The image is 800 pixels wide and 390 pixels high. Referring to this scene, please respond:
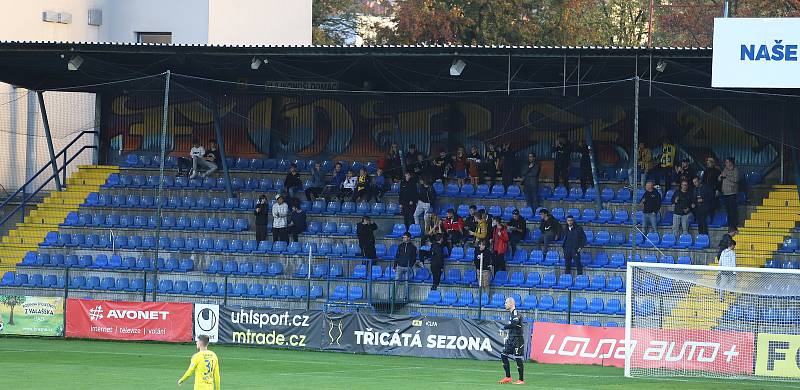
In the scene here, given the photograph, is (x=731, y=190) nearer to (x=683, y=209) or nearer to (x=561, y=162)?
(x=683, y=209)

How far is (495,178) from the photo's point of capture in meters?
38.4

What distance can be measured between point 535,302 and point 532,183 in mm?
5132

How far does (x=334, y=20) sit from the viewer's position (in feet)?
223

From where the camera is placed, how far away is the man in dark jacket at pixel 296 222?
3697 centimetres

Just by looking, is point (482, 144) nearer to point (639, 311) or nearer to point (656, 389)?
point (639, 311)

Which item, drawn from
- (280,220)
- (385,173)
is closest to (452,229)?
(385,173)

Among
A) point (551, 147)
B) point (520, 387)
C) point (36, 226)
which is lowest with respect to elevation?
point (520, 387)

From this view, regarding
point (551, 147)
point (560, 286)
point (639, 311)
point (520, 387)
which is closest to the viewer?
point (520, 387)

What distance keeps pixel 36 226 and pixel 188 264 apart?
6.31 meters

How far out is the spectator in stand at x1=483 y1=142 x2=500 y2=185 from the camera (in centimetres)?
3828

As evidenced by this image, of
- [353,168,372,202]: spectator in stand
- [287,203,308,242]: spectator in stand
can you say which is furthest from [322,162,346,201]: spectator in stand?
[287,203,308,242]: spectator in stand

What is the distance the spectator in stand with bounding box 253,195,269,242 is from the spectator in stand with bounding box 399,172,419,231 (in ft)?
12.6

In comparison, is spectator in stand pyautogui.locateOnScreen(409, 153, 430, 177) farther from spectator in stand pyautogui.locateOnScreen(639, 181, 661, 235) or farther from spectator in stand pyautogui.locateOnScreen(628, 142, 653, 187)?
spectator in stand pyautogui.locateOnScreen(639, 181, 661, 235)

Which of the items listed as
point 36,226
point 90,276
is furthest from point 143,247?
point 36,226
